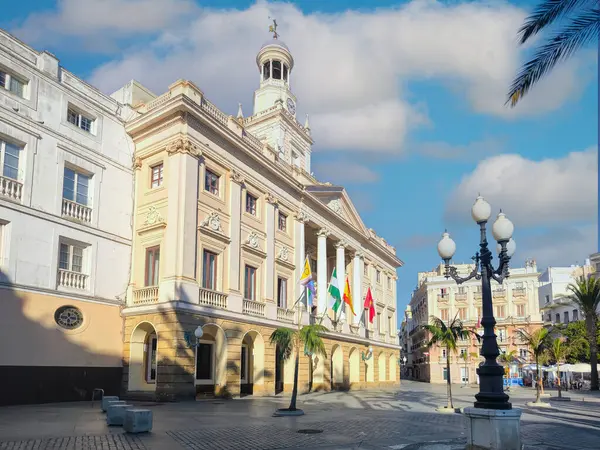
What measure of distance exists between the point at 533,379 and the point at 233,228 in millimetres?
51485

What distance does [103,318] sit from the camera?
25344 millimetres

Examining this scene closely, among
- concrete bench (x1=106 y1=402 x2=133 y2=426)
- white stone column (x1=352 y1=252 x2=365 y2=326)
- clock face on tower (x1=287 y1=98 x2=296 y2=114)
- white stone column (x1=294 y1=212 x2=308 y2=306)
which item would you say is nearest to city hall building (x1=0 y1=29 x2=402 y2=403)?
white stone column (x1=294 y1=212 x2=308 y2=306)

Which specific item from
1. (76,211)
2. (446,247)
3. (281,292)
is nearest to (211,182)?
(76,211)

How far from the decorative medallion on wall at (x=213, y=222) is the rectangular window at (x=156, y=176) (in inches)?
119

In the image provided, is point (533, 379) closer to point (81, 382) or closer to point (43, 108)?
point (81, 382)

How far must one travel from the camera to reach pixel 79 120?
85.3 ft

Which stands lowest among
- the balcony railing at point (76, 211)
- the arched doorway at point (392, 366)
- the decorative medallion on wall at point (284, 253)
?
the arched doorway at point (392, 366)

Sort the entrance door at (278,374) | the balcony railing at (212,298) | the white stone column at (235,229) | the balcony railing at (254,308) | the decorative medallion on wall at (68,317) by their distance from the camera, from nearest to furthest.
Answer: the decorative medallion on wall at (68,317) < the balcony railing at (212,298) < the white stone column at (235,229) < the balcony railing at (254,308) < the entrance door at (278,374)

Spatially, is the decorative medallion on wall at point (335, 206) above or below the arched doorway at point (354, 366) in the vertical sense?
above

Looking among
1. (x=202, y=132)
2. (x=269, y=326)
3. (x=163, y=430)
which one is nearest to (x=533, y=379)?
(x=269, y=326)

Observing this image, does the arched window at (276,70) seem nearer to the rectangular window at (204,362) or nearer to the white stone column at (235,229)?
the white stone column at (235,229)

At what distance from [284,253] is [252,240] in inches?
163

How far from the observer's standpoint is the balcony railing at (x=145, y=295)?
2547 cm

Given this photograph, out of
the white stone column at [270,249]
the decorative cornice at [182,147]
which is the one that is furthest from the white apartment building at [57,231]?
the white stone column at [270,249]
